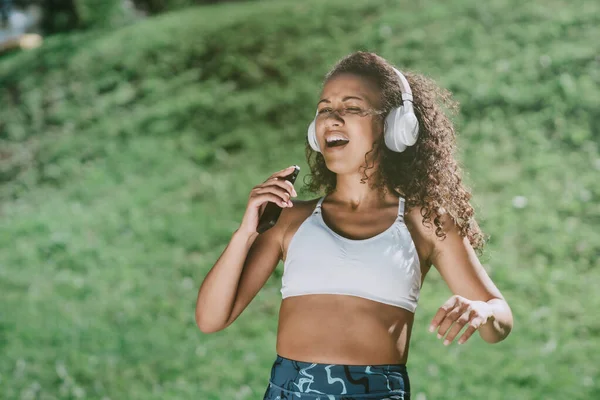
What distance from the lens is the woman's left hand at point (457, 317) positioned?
1.81 m

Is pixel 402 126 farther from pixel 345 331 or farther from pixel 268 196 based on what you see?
pixel 345 331

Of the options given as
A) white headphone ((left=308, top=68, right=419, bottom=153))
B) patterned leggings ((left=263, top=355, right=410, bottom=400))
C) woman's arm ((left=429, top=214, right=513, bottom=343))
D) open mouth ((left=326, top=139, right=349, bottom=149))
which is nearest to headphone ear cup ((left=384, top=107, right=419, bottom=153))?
white headphone ((left=308, top=68, right=419, bottom=153))

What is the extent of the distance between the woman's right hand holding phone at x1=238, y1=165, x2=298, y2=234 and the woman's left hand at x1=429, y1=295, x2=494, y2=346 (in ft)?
1.55

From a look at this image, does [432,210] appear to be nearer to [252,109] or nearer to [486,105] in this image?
[486,105]

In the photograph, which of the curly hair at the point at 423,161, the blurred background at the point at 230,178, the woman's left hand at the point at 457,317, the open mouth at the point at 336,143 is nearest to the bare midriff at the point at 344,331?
the woman's left hand at the point at 457,317

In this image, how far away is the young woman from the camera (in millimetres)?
1967

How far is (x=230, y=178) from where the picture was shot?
688 centimetres

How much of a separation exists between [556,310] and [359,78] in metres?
3.27

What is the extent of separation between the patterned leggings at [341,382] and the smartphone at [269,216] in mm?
345

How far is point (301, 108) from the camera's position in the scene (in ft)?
24.9

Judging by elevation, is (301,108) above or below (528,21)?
below

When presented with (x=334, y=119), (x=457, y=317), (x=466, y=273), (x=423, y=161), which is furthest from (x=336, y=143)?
(x=457, y=317)

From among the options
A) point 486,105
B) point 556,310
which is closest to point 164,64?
point 486,105

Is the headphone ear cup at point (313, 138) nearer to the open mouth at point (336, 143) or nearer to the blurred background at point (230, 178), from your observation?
the open mouth at point (336, 143)
